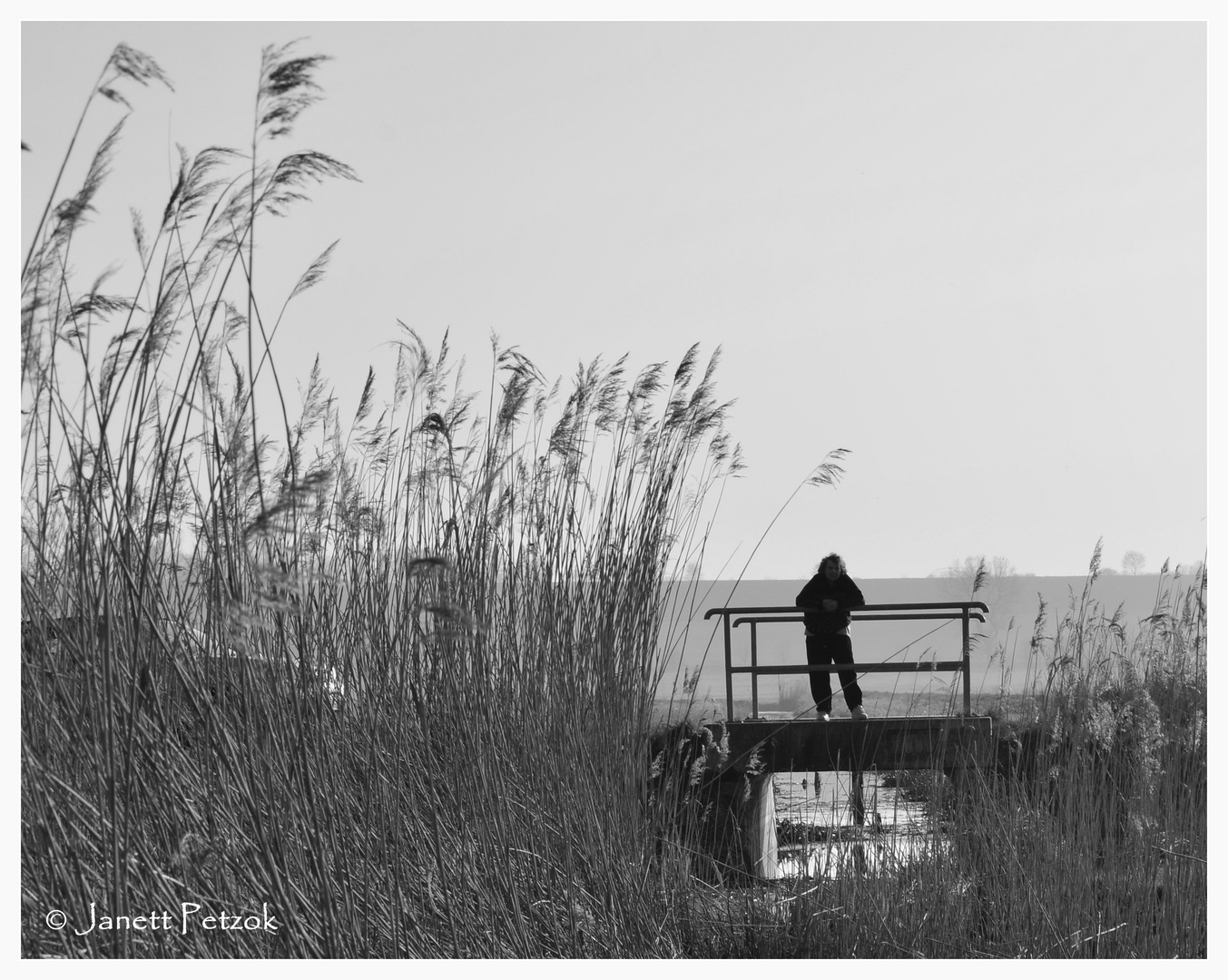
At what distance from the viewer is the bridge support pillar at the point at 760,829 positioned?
503 centimetres

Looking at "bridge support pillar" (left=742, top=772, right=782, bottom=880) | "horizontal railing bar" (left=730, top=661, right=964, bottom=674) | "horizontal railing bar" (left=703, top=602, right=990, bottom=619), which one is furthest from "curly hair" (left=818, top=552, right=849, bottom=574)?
"bridge support pillar" (left=742, top=772, right=782, bottom=880)

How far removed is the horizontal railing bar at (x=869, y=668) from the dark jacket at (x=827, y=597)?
0.54ft

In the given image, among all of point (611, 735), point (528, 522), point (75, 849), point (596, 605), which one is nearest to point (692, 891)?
point (611, 735)

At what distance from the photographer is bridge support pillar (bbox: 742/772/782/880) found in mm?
5027

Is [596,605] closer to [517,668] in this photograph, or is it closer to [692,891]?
[517,668]

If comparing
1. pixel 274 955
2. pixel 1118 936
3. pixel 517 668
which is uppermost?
pixel 517 668

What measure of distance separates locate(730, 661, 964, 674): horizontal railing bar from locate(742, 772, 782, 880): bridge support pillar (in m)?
0.51

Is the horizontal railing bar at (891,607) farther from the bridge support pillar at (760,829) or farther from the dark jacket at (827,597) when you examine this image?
the bridge support pillar at (760,829)

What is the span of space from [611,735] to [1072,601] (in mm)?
1851

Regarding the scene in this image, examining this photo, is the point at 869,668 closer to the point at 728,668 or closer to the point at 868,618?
the point at 868,618

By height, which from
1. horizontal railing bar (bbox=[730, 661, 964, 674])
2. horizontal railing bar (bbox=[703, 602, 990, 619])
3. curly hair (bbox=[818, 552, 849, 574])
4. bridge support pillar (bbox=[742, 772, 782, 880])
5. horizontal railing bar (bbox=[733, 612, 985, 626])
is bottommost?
bridge support pillar (bbox=[742, 772, 782, 880])

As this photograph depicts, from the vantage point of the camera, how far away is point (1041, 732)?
3.14 meters

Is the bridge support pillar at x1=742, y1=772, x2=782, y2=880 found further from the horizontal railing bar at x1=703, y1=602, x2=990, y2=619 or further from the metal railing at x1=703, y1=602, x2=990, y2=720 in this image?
the horizontal railing bar at x1=703, y1=602, x2=990, y2=619

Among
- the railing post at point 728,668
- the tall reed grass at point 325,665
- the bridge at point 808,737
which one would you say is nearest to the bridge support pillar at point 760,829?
the bridge at point 808,737
